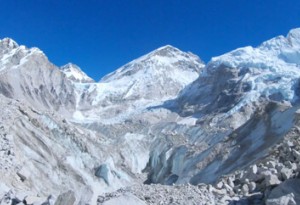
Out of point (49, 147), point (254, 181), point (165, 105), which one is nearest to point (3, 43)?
point (165, 105)

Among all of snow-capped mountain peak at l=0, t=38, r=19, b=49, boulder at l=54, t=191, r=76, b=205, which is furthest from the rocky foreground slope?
snow-capped mountain peak at l=0, t=38, r=19, b=49

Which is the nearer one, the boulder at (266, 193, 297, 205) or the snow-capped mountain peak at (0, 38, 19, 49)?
the boulder at (266, 193, 297, 205)

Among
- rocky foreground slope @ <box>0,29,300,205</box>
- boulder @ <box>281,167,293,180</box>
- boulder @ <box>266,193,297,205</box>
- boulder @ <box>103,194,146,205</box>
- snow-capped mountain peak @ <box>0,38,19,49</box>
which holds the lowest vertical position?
boulder @ <box>266,193,297,205</box>

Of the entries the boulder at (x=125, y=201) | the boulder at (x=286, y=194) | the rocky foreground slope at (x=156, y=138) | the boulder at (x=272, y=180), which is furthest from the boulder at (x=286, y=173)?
the boulder at (x=125, y=201)

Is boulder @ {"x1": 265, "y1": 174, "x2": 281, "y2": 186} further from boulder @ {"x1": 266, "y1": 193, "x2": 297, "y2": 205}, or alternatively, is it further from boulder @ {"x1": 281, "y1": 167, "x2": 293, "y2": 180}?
boulder @ {"x1": 266, "y1": 193, "x2": 297, "y2": 205}

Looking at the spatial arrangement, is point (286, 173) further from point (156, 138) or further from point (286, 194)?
point (156, 138)

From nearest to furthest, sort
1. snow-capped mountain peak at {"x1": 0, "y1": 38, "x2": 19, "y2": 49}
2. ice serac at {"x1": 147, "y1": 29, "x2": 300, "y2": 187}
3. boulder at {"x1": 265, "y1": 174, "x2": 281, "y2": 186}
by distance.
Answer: boulder at {"x1": 265, "y1": 174, "x2": 281, "y2": 186}
ice serac at {"x1": 147, "y1": 29, "x2": 300, "y2": 187}
snow-capped mountain peak at {"x1": 0, "y1": 38, "x2": 19, "y2": 49}

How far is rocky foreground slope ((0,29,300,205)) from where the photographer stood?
41.8 feet

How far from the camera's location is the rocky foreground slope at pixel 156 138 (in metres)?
12.8

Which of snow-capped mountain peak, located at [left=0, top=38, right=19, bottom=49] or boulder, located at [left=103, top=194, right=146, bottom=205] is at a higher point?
snow-capped mountain peak, located at [left=0, top=38, right=19, bottom=49]

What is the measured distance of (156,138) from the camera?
74625 mm

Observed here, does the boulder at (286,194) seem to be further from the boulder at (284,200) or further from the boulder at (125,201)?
the boulder at (125,201)

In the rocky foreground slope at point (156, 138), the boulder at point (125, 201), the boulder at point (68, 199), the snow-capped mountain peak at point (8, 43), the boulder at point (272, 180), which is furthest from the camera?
the snow-capped mountain peak at point (8, 43)

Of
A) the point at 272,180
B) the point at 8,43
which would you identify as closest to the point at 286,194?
the point at 272,180
